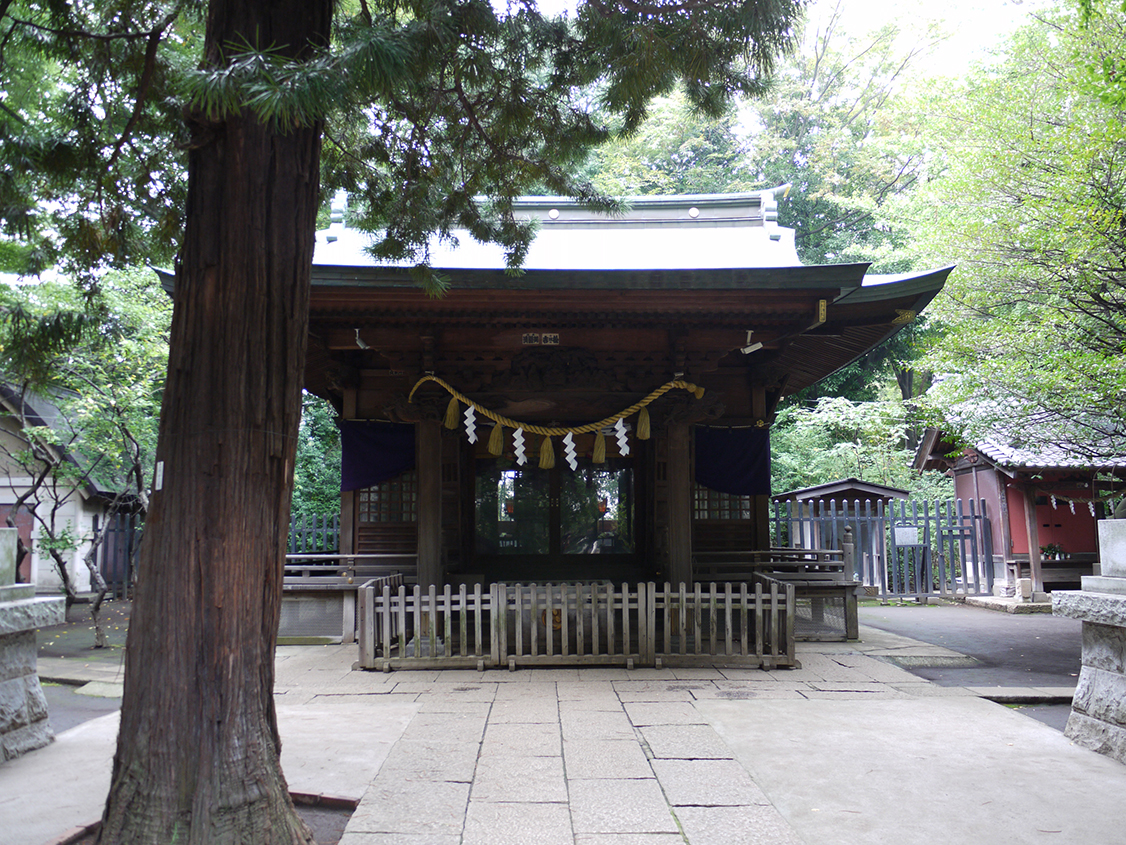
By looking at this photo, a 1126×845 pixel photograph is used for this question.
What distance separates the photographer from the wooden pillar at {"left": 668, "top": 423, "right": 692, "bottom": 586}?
810cm

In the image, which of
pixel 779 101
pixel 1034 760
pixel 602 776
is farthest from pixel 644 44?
pixel 779 101

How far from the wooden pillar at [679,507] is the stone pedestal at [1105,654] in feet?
12.3

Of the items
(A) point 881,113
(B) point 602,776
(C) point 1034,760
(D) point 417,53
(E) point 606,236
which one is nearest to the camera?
(D) point 417,53

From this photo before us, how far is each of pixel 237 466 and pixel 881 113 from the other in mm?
25470

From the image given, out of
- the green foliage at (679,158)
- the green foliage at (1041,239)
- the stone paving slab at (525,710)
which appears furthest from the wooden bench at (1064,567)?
the green foliage at (679,158)

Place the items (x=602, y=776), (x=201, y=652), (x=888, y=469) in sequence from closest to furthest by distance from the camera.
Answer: (x=201, y=652), (x=602, y=776), (x=888, y=469)

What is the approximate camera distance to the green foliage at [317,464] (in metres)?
17.6

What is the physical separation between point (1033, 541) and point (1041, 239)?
7.08m

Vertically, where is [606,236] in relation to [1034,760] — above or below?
above

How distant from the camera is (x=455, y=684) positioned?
665 cm

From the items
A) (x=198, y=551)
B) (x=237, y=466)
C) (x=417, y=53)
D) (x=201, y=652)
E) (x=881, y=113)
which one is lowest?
(x=201, y=652)

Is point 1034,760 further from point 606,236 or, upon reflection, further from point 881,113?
point 881,113

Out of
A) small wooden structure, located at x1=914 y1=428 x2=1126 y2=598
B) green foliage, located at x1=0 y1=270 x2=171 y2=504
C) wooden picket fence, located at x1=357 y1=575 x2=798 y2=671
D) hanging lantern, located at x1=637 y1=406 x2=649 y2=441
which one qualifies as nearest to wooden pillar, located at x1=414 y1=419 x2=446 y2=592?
wooden picket fence, located at x1=357 y1=575 x2=798 y2=671

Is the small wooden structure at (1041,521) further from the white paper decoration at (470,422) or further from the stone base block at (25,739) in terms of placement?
the stone base block at (25,739)
